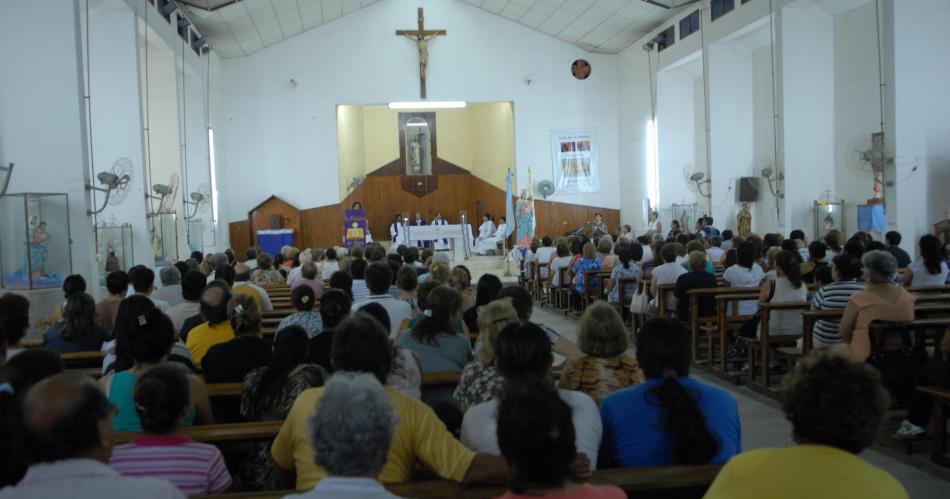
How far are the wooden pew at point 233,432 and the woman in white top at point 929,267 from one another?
5.28 meters

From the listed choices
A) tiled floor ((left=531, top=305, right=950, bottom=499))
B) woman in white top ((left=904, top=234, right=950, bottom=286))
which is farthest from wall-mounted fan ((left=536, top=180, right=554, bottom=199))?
tiled floor ((left=531, top=305, right=950, bottom=499))

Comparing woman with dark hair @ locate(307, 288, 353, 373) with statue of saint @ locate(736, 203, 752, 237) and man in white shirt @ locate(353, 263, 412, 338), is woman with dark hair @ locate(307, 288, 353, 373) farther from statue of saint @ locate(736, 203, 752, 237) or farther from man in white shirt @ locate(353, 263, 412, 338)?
statue of saint @ locate(736, 203, 752, 237)

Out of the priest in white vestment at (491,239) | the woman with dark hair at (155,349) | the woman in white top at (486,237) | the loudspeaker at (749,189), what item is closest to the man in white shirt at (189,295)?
the woman with dark hair at (155,349)

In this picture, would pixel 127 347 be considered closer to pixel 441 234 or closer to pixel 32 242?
pixel 32 242

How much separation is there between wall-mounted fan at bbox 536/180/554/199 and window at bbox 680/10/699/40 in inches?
169

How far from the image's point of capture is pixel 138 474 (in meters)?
2.12

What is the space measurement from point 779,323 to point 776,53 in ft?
27.6

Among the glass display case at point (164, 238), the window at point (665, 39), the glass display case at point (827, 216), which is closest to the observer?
the glass display case at point (164, 238)

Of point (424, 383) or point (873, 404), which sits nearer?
point (873, 404)

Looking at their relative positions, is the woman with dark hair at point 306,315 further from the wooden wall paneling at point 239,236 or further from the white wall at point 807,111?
the wooden wall paneling at point 239,236

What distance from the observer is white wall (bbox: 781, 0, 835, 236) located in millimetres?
12562

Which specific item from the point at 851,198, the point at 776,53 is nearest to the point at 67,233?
the point at 776,53

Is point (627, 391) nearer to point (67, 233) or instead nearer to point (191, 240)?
point (67, 233)

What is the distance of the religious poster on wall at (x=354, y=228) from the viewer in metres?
17.0
